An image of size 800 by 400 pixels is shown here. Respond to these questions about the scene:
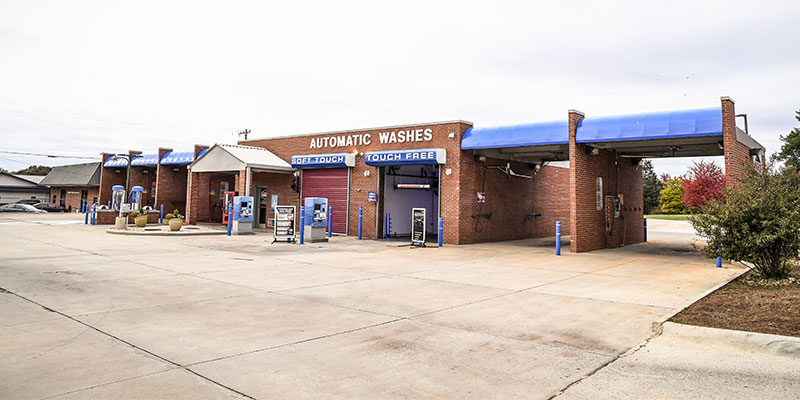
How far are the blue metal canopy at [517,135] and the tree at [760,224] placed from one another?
792 centimetres

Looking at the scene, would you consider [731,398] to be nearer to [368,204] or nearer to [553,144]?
[553,144]

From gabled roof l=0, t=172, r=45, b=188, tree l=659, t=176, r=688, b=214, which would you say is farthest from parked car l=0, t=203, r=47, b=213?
tree l=659, t=176, r=688, b=214

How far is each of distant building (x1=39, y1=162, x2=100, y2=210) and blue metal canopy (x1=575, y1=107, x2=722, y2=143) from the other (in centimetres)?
5019

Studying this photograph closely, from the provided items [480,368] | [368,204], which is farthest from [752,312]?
[368,204]

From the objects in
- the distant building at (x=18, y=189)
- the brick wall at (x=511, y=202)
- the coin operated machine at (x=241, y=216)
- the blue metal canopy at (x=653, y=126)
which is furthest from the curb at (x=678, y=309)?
the distant building at (x=18, y=189)

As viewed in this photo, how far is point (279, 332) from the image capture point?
623 cm

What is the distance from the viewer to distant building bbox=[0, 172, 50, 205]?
202 ft

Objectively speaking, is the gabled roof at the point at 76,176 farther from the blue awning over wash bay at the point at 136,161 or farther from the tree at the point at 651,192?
the tree at the point at 651,192

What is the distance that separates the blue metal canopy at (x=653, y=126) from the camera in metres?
14.9

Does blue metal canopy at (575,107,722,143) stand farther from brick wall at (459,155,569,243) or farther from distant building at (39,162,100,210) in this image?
distant building at (39,162,100,210)

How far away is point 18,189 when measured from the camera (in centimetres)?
6238

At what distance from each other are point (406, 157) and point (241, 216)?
8.79m

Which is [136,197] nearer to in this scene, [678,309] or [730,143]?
[678,309]

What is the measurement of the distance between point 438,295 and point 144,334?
4856 millimetres
